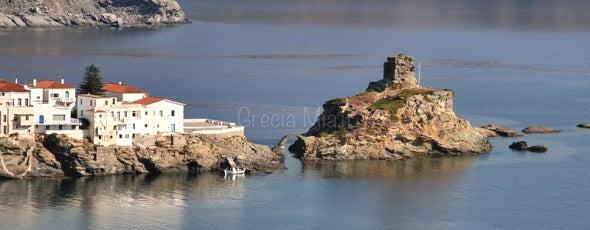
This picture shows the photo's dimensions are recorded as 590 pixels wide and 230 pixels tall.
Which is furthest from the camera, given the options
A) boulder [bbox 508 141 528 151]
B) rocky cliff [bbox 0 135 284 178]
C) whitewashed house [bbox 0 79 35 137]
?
boulder [bbox 508 141 528 151]

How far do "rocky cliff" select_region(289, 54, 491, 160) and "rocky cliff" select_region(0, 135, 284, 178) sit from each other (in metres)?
6.02

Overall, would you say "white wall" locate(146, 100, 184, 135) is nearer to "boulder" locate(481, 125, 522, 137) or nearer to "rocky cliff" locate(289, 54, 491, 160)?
"rocky cliff" locate(289, 54, 491, 160)

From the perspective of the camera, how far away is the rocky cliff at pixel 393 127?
9706cm

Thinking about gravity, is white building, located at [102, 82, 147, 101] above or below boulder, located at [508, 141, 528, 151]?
above

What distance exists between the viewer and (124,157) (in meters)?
87.2

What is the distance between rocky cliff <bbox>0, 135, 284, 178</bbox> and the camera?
278 ft

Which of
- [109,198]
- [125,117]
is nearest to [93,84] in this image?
[125,117]

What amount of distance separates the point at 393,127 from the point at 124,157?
17.6m

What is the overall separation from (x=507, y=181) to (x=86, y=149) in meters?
21.8

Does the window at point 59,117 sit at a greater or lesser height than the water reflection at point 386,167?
greater

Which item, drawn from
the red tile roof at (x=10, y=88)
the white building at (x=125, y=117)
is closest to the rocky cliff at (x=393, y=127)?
the white building at (x=125, y=117)

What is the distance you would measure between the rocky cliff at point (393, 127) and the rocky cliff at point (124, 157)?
6.02 metres

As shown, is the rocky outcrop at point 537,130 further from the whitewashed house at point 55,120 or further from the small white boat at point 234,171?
the whitewashed house at point 55,120

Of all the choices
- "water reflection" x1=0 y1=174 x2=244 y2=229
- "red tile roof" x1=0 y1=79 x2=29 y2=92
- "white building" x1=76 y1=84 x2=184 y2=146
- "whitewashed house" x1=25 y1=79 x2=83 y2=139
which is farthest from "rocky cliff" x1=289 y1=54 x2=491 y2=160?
"red tile roof" x1=0 y1=79 x2=29 y2=92
